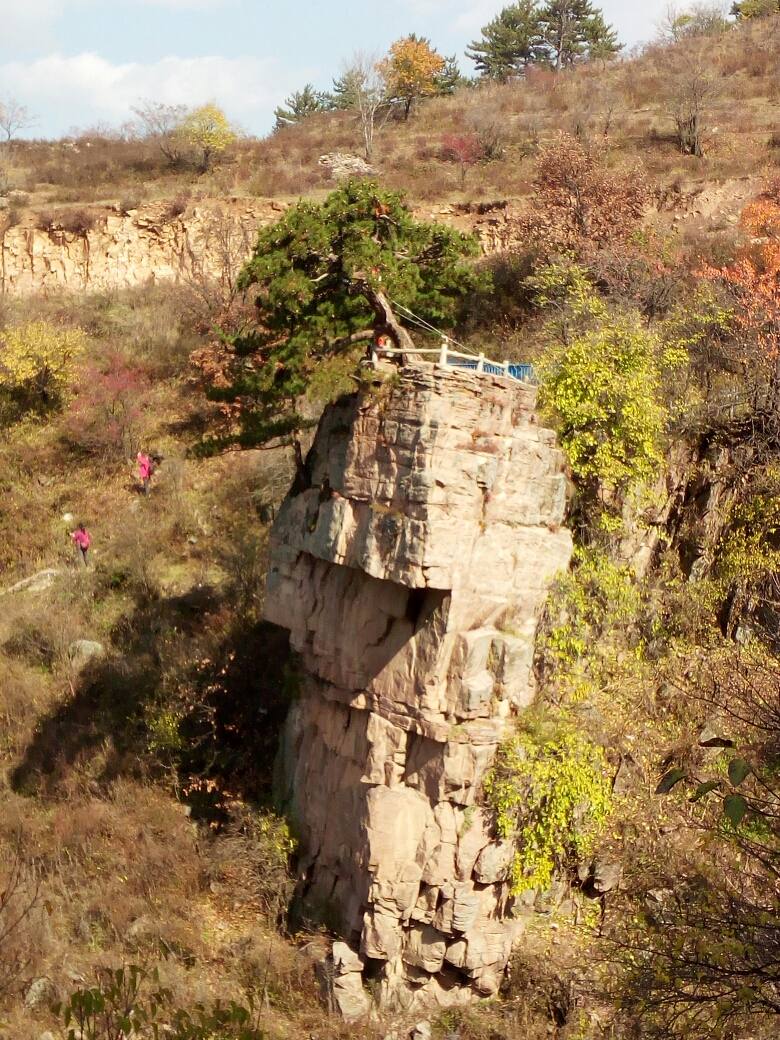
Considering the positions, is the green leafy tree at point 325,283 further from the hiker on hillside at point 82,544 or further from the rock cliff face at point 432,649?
the hiker on hillside at point 82,544

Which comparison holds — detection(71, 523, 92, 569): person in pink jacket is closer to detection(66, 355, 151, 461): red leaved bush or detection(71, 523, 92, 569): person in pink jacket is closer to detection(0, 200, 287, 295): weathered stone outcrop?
detection(66, 355, 151, 461): red leaved bush

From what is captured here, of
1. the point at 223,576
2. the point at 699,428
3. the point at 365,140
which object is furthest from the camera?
the point at 365,140

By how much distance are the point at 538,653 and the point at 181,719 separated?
643cm

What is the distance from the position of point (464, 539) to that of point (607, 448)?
3.18m

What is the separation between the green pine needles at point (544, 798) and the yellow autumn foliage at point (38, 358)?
17.5m

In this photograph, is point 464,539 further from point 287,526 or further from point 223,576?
point 223,576

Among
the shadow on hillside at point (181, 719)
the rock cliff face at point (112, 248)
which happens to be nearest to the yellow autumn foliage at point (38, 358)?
the rock cliff face at point (112, 248)

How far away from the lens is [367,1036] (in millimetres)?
11047

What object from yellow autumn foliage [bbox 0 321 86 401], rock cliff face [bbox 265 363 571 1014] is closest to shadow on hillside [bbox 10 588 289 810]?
rock cliff face [bbox 265 363 571 1014]

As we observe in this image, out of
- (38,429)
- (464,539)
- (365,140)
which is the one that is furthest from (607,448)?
(365,140)

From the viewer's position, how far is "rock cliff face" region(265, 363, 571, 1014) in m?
11.1

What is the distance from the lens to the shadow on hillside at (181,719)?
14.9 m

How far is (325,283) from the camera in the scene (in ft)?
45.2

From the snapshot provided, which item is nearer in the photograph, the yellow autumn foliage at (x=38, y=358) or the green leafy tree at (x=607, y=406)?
the green leafy tree at (x=607, y=406)
